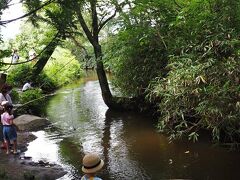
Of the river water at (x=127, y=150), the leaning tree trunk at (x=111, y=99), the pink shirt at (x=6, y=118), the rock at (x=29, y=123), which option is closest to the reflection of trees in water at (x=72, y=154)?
the river water at (x=127, y=150)

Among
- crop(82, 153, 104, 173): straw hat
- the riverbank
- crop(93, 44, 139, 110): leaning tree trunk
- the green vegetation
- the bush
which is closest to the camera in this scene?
crop(82, 153, 104, 173): straw hat

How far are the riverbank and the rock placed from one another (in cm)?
338

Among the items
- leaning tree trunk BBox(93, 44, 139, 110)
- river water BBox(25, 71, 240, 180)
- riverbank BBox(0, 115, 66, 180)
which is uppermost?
leaning tree trunk BBox(93, 44, 139, 110)

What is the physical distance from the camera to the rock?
553 inches

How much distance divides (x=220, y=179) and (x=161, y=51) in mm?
5823

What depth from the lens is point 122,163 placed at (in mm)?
9523

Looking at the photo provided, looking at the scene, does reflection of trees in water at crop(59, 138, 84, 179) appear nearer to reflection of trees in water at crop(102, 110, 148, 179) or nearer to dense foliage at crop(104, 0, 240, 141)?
reflection of trees in water at crop(102, 110, 148, 179)

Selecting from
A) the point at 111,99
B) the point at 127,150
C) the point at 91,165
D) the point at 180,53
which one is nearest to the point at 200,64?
the point at 180,53

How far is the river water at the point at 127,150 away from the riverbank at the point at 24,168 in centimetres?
28

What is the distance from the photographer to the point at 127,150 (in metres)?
10.6

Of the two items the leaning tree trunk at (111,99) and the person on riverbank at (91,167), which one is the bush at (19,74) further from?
the person on riverbank at (91,167)

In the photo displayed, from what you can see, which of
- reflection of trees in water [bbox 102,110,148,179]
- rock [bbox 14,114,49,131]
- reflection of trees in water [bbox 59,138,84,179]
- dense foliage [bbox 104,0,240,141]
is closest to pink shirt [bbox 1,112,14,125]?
reflection of trees in water [bbox 59,138,84,179]

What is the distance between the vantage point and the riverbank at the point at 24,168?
7952 millimetres

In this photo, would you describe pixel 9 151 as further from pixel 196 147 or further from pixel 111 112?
pixel 111 112
